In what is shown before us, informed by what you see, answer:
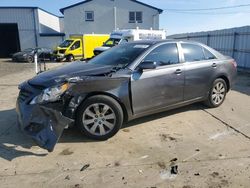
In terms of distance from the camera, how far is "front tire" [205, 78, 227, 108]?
6.13m

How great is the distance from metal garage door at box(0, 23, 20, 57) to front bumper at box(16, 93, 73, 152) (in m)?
30.9

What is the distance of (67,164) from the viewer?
3.75 metres

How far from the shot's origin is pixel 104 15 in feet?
104

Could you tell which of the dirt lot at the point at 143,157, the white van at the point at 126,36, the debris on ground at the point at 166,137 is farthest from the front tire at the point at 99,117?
the white van at the point at 126,36

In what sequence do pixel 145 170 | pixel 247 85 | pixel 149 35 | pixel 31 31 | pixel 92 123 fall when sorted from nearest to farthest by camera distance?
pixel 145 170, pixel 92 123, pixel 247 85, pixel 149 35, pixel 31 31

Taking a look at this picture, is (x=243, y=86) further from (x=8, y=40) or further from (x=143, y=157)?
(x=8, y=40)

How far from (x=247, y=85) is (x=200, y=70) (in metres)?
4.74

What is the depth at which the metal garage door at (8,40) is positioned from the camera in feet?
105

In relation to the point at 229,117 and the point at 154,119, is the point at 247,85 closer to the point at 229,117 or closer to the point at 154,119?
the point at 229,117

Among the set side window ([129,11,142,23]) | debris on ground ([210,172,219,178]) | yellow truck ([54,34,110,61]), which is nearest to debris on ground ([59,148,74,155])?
debris on ground ([210,172,219,178])

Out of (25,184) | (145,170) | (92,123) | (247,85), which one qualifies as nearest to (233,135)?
(145,170)

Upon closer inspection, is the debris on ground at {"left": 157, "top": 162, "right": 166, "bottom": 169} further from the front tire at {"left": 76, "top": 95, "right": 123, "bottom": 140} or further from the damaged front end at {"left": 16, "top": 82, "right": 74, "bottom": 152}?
the damaged front end at {"left": 16, "top": 82, "right": 74, "bottom": 152}

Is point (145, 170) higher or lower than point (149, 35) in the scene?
lower

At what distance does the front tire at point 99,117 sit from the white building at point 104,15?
93.3 ft
